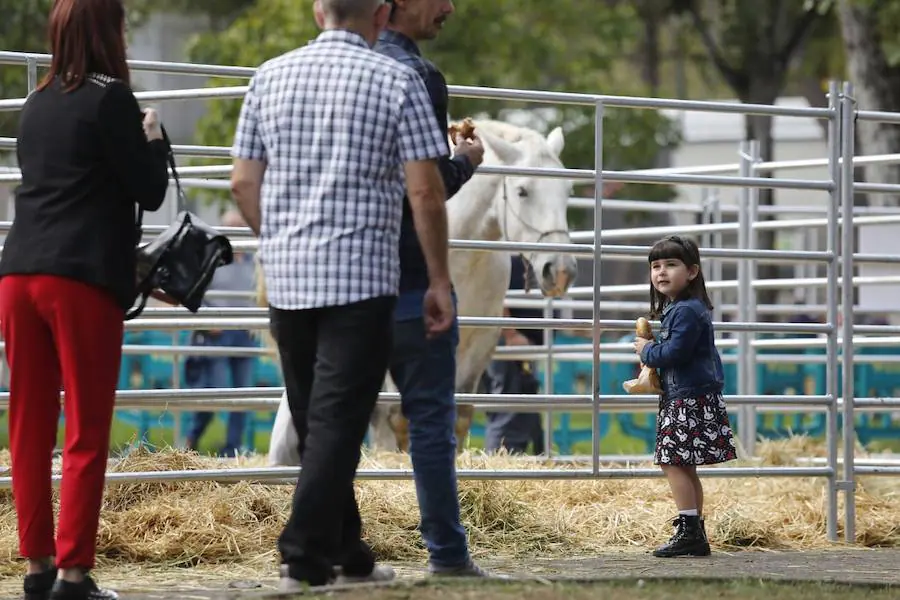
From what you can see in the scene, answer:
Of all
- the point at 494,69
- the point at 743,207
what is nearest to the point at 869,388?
the point at 743,207

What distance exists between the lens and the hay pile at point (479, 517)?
5.41 m

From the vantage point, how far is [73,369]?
13.5ft

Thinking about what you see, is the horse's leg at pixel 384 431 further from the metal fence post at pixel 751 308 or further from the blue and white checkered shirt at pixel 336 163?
the blue and white checkered shirt at pixel 336 163

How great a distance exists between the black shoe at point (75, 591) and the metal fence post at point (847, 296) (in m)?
3.39

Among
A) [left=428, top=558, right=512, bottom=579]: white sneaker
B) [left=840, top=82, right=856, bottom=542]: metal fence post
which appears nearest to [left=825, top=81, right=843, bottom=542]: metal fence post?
[left=840, top=82, right=856, bottom=542]: metal fence post

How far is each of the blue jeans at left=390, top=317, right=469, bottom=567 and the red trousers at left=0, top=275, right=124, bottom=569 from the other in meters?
0.81

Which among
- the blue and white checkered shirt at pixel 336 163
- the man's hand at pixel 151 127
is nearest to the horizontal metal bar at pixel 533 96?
the man's hand at pixel 151 127

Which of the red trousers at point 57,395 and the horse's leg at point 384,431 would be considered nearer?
the red trousers at point 57,395

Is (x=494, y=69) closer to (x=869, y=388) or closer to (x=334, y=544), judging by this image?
(x=869, y=388)

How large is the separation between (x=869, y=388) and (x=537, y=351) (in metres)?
3.85

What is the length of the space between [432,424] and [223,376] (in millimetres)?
7728

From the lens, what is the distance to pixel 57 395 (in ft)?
→ 14.0

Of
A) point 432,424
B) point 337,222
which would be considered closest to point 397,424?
point 432,424

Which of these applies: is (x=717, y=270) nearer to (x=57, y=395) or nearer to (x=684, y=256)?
(x=684, y=256)
